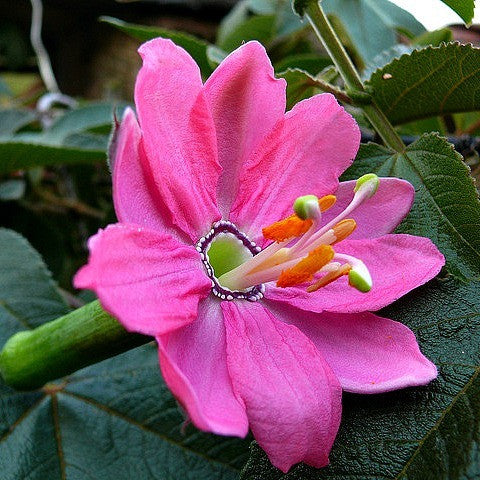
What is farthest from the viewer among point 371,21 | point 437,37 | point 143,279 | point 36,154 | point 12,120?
point 12,120

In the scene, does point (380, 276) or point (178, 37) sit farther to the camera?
point (178, 37)

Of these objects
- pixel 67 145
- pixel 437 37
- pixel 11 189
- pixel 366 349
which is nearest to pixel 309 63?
pixel 437 37

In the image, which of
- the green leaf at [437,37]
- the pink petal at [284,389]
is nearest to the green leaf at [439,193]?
the pink petal at [284,389]

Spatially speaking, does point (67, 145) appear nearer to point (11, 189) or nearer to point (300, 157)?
point (11, 189)

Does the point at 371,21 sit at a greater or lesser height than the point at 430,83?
lesser

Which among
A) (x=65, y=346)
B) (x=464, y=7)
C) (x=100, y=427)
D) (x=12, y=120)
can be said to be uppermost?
(x=464, y=7)

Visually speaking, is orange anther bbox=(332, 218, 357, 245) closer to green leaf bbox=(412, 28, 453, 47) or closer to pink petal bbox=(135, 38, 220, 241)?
pink petal bbox=(135, 38, 220, 241)

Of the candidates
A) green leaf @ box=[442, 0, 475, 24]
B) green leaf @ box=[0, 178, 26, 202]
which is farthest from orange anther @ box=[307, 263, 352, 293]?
green leaf @ box=[0, 178, 26, 202]
